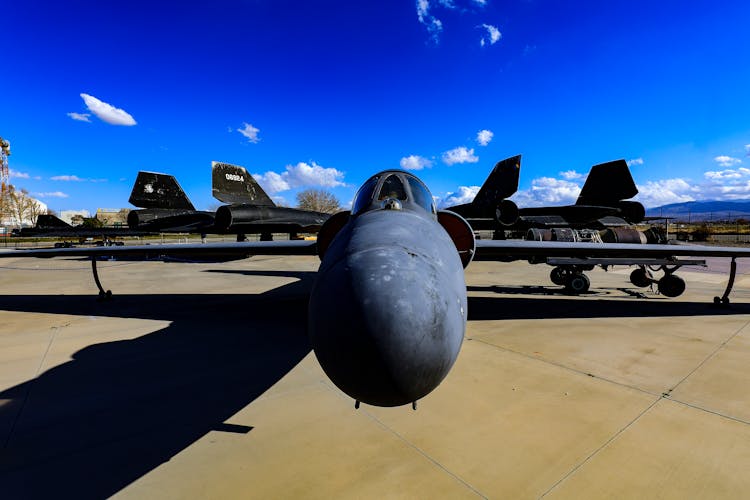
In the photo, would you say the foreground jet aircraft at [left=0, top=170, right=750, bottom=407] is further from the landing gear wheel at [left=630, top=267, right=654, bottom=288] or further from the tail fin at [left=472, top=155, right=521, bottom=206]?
the tail fin at [left=472, top=155, right=521, bottom=206]

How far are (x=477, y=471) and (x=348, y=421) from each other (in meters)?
1.25

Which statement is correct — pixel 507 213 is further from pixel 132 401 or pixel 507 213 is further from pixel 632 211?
pixel 132 401

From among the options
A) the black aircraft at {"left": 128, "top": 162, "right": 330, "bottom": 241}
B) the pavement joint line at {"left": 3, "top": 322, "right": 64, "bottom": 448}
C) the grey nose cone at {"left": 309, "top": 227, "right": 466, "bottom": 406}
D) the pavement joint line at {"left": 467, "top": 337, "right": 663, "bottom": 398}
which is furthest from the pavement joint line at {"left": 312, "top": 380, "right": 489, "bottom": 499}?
the black aircraft at {"left": 128, "top": 162, "right": 330, "bottom": 241}

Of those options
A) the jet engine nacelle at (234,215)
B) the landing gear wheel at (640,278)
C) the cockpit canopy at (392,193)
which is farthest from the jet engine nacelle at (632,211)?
the jet engine nacelle at (234,215)

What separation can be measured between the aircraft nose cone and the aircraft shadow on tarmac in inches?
72.1

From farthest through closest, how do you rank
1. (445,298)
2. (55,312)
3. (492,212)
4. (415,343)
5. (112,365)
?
(492,212)
(55,312)
(112,365)
(445,298)
(415,343)

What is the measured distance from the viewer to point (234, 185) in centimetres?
1630

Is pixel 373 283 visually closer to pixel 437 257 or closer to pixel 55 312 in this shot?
pixel 437 257

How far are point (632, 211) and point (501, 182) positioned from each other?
289 inches

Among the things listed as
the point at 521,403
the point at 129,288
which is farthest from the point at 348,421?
the point at 129,288

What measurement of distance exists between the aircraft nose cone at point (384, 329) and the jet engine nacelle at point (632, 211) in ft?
71.6

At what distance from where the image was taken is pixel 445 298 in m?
2.07

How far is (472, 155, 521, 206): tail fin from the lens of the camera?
66.3 feet

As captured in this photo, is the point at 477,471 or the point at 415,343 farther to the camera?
the point at 477,471
